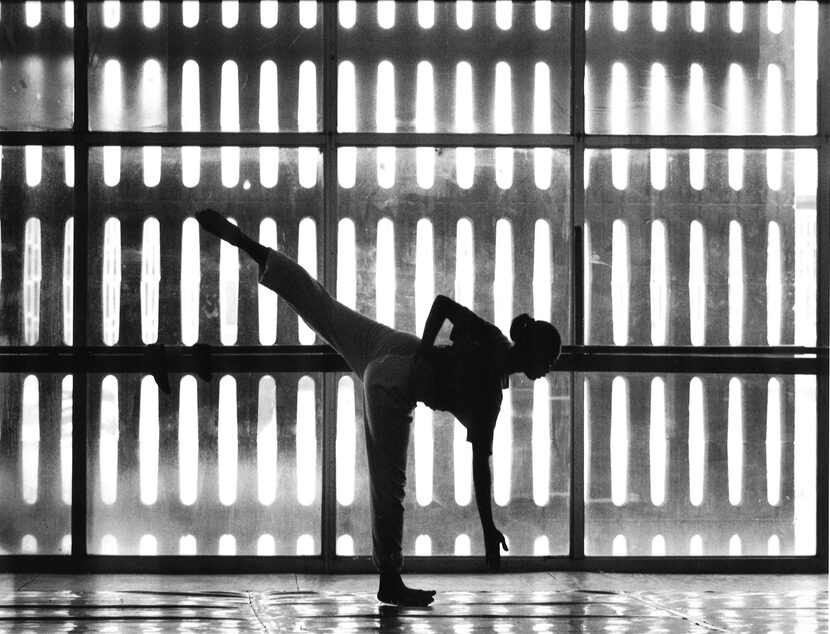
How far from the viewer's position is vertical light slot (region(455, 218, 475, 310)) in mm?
5449

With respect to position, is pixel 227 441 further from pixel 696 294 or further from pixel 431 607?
pixel 696 294

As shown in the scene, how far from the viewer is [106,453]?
5.37 m

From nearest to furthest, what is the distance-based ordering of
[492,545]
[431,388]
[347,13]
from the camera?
[492,545]
[431,388]
[347,13]

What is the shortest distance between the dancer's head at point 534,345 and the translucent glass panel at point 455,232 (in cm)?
90

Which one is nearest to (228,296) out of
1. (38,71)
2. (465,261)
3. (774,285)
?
(465,261)

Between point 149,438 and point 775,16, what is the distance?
3.51 m

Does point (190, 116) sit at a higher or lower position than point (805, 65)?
lower

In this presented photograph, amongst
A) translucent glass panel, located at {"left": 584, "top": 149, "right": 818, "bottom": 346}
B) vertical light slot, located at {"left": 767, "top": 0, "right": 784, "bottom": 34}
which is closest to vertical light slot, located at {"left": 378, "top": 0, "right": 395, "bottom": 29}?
translucent glass panel, located at {"left": 584, "top": 149, "right": 818, "bottom": 346}

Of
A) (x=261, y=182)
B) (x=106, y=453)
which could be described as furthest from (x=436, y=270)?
(x=106, y=453)

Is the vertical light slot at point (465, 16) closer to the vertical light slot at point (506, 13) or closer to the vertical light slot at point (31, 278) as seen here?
the vertical light slot at point (506, 13)

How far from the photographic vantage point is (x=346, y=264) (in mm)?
5422

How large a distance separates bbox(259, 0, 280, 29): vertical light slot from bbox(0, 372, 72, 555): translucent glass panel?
1860 millimetres

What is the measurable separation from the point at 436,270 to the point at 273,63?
1.21 m

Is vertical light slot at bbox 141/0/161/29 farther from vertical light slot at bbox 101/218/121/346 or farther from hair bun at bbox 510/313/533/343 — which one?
hair bun at bbox 510/313/533/343
